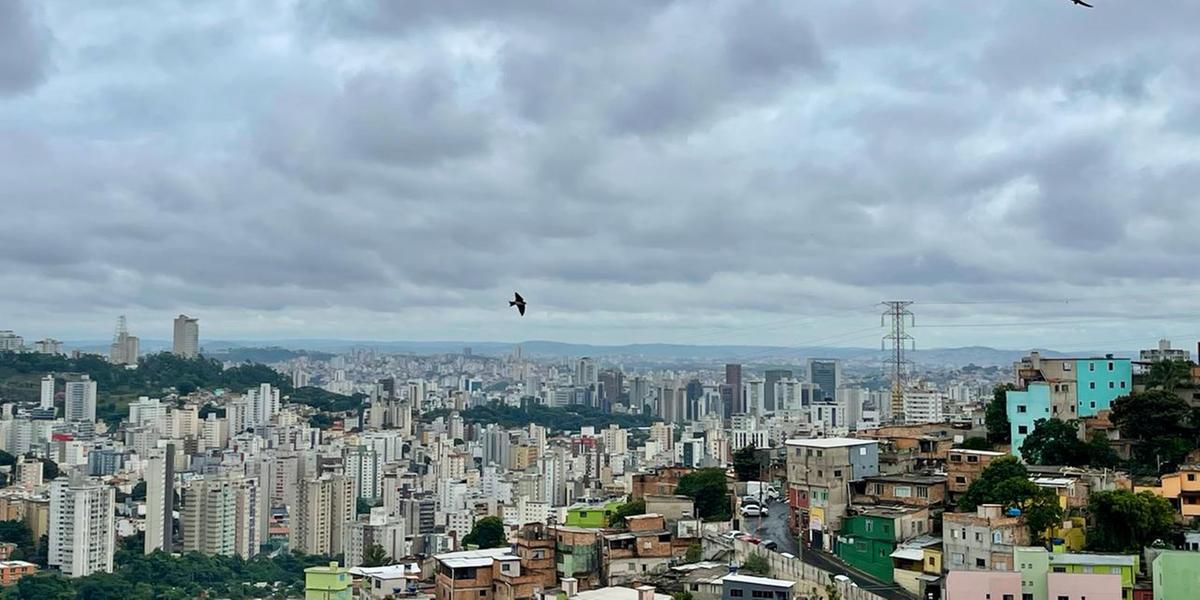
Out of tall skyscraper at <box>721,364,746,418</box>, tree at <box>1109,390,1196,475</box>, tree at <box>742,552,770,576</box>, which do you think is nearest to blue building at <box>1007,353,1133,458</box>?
tree at <box>1109,390,1196,475</box>

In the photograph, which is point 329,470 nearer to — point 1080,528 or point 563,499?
point 563,499

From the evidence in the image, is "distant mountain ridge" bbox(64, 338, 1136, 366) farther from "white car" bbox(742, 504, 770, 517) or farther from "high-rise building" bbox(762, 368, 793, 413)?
"white car" bbox(742, 504, 770, 517)

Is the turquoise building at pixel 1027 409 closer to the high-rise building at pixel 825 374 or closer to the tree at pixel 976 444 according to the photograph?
the tree at pixel 976 444

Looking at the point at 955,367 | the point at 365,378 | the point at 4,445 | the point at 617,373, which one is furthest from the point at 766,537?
the point at 365,378

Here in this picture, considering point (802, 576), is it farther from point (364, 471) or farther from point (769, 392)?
point (769, 392)

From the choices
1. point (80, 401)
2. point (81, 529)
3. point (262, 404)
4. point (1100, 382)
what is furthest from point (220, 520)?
point (80, 401)

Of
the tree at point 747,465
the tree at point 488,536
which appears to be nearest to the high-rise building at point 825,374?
the tree at point 488,536

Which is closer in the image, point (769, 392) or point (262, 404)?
point (262, 404)
